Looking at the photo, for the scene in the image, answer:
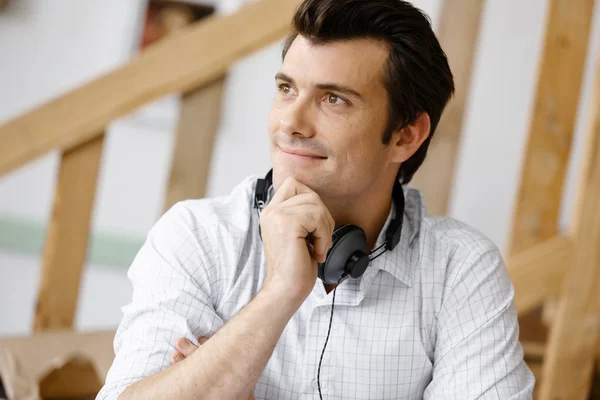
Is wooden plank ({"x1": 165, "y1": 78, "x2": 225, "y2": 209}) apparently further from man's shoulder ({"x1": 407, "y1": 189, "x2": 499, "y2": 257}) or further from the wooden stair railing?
man's shoulder ({"x1": 407, "y1": 189, "x2": 499, "y2": 257})

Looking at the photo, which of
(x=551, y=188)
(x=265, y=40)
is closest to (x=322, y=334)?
(x=265, y=40)

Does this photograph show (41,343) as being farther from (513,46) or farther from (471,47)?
(513,46)

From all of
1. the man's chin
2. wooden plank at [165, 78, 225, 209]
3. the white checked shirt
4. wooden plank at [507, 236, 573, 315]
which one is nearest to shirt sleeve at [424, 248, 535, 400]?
the white checked shirt

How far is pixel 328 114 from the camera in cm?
136

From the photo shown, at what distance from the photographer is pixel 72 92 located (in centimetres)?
186

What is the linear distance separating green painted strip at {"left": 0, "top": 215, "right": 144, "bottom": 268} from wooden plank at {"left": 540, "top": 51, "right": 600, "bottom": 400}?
212 cm

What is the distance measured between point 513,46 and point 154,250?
8.28 ft

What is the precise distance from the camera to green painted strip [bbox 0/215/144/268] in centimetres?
344

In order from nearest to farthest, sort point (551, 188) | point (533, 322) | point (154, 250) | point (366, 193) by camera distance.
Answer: point (154, 250) → point (366, 193) → point (551, 188) → point (533, 322)

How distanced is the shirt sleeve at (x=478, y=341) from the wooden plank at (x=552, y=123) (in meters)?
0.73

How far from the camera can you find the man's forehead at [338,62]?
135cm

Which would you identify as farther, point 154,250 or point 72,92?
point 72,92

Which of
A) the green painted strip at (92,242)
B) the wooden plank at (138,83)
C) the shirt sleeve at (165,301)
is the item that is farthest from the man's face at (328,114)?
the green painted strip at (92,242)

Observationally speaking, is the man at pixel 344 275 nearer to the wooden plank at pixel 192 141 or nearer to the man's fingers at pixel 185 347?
the man's fingers at pixel 185 347
